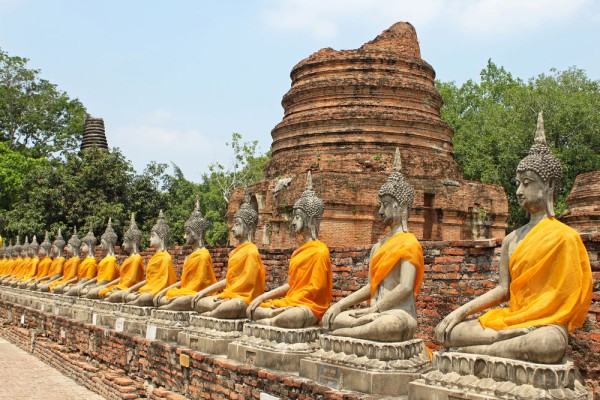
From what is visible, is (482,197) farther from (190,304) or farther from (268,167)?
(190,304)

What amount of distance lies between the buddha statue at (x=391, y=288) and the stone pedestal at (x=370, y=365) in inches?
3.4

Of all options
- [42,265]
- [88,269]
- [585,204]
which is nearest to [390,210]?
[88,269]

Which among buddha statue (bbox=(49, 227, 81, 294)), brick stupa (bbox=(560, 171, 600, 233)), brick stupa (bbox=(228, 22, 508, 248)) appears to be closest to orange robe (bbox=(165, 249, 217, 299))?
buddha statue (bbox=(49, 227, 81, 294))

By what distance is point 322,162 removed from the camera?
1700 cm

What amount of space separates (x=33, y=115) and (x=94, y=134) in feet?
15.7

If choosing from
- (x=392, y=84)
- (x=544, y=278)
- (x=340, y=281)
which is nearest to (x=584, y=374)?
(x=544, y=278)

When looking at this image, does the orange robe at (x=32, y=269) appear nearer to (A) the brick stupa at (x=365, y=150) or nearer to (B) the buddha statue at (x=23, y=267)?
(B) the buddha statue at (x=23, y=267)

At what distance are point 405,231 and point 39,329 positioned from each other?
34.4ft

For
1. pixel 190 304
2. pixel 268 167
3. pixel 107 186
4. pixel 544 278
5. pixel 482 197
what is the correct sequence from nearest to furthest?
1. pixel 544 278
2. pixel 190 304
3. pixel 482 197
4. pixel 268 167
5. pixel 107 186

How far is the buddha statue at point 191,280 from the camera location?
8352 mm

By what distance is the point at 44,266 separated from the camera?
18.0 meters

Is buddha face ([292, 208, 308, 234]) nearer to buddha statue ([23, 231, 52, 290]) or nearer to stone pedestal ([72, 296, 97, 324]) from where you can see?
stone pedestal ([72, 296, 97, 324])

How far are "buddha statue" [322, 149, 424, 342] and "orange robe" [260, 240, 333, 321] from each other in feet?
2.65

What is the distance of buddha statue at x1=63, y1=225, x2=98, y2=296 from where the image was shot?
13.3m
